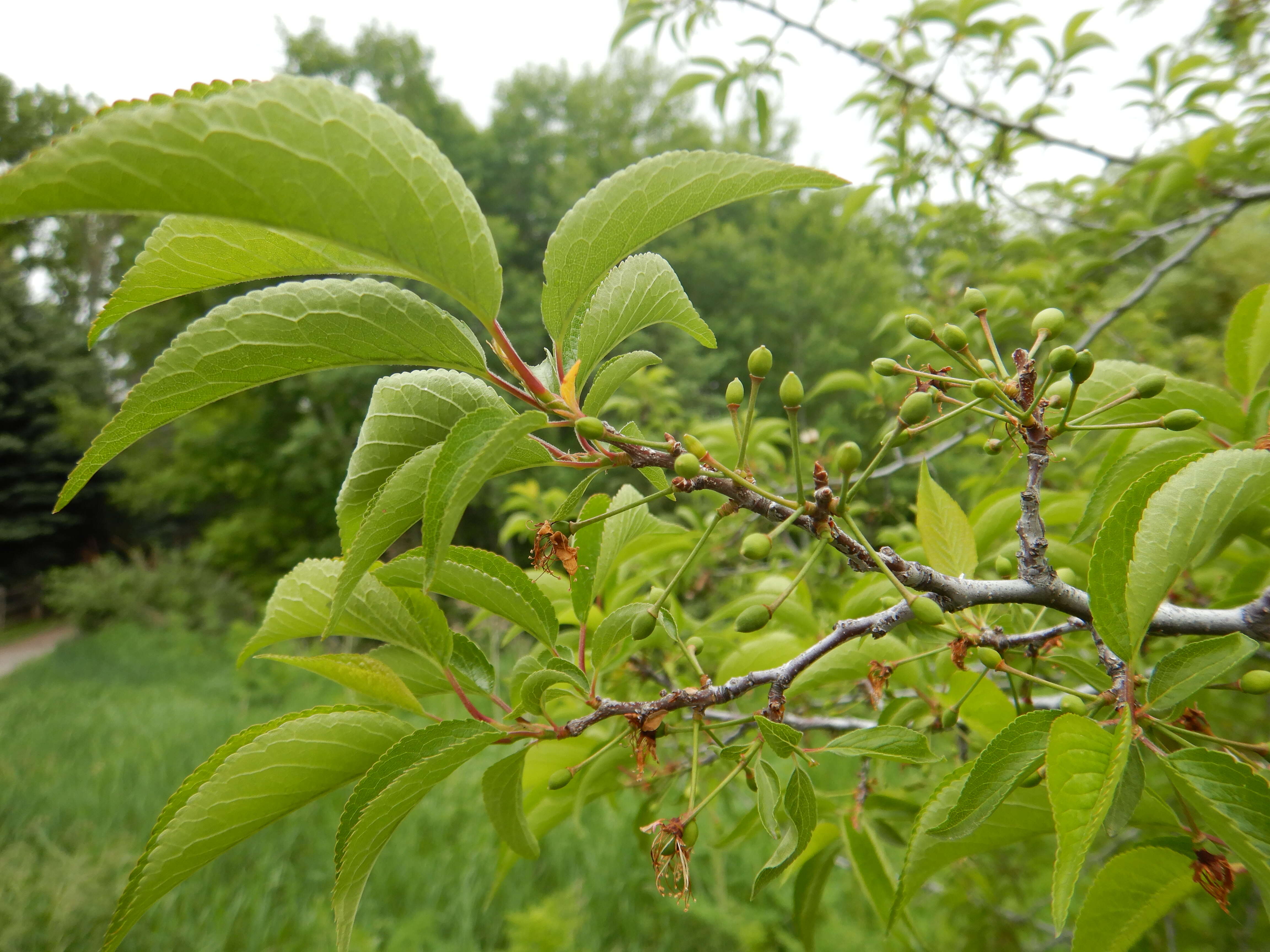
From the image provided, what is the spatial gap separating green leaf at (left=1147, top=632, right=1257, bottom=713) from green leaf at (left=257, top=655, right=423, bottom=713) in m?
0.81

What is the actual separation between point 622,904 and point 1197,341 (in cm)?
517

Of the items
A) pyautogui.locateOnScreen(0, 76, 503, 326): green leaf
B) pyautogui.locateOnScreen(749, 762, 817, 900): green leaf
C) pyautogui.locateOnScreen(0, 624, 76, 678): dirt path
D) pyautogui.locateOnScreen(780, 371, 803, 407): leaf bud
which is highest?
pyautogui.locateOnScreen(0, 76, 503, 326): green leaf

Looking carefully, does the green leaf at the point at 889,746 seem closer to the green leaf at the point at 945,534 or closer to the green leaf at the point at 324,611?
the green leaf at the point at 945,534

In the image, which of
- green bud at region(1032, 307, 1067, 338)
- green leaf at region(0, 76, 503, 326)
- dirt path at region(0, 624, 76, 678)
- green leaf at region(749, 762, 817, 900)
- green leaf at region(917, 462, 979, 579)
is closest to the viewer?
green leaf at region(0, 76, 503, 326)

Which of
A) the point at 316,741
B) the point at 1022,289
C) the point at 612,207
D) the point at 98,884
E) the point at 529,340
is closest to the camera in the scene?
the point at 612,207

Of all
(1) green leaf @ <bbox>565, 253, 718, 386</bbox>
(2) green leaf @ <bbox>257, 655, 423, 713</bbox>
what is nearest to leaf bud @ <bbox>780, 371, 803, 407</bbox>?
(1) green leaf @ <bbox>565, 253, 718, 386</bbox>

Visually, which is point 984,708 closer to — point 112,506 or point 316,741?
point 316,741

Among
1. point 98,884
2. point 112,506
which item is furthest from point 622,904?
point 112,506

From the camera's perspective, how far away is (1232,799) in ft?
1.79

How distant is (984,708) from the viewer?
95 cm

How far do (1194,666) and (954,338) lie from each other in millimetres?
376

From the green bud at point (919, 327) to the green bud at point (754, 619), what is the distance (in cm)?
34

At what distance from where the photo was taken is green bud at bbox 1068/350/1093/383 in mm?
600

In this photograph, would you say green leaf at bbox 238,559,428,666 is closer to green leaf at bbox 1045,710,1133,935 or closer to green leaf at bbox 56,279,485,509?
green leaf at bbox 56,279,485,509
